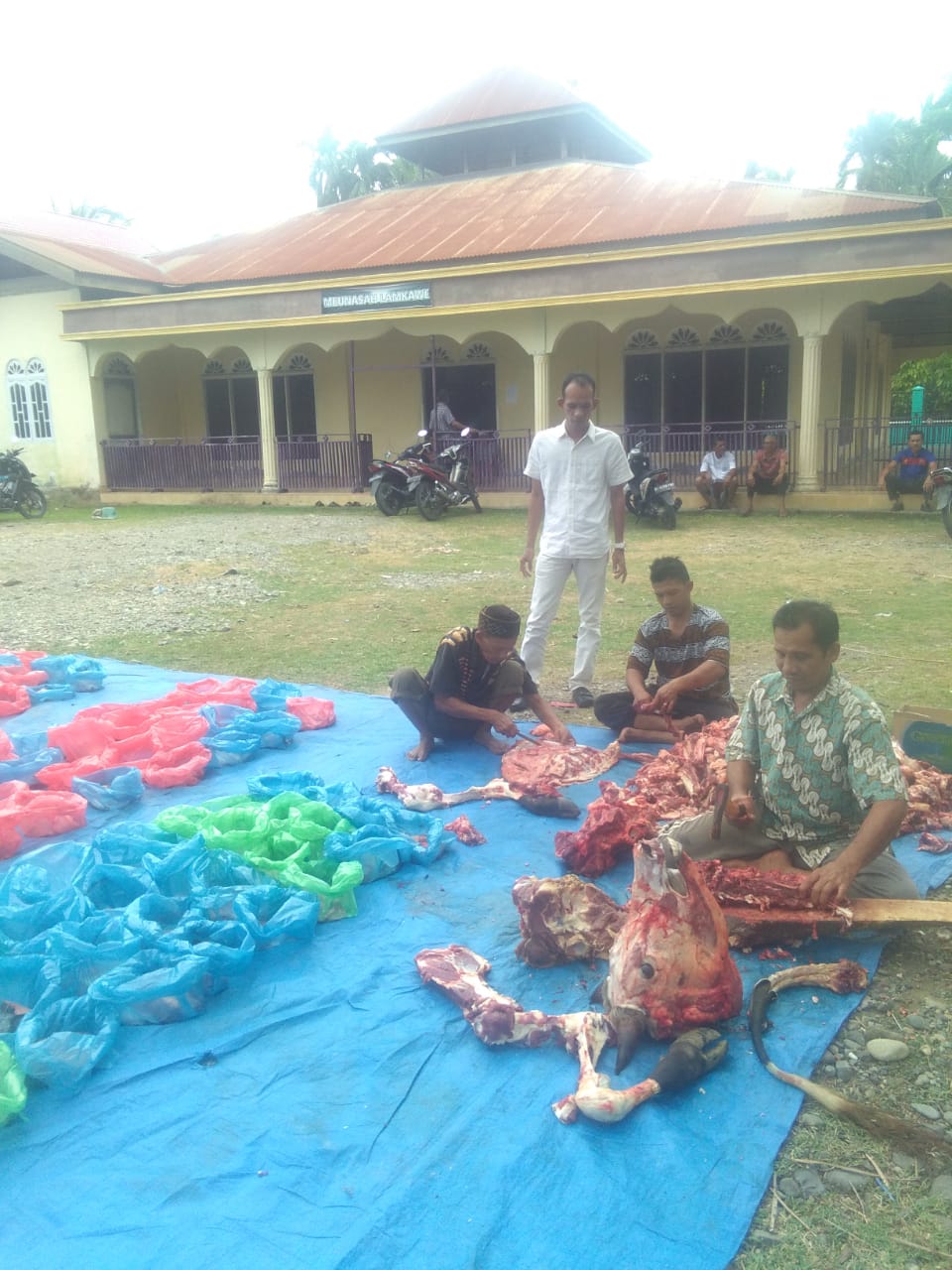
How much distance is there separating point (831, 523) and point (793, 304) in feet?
10.7

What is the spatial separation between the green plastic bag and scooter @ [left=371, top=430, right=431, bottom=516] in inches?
479

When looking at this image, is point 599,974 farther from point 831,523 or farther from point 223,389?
point 223,389

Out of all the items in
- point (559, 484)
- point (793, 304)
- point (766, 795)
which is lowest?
point (766, 795)

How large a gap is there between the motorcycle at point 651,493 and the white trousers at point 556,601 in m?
7.53

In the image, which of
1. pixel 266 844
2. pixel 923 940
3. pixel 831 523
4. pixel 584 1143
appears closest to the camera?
pixel 584 1143

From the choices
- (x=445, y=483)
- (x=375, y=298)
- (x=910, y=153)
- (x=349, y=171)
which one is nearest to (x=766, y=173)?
(x=910, y=153)

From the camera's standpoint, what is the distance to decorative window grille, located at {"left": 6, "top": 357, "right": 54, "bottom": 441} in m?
19.4

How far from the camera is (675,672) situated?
185 inches

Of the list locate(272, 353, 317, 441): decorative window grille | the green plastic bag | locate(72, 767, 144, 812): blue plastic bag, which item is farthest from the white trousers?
locate(272, 353, 317, 441): decorative window grille

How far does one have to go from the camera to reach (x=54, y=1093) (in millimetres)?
2332

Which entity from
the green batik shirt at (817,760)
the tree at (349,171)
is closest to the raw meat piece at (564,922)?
the green batik shirt at (817,760)

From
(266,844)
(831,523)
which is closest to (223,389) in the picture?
(831,523)

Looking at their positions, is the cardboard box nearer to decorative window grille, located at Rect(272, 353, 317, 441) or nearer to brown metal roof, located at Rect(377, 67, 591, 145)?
decorative window grille, located at Rect(272, 353, 317, 441)

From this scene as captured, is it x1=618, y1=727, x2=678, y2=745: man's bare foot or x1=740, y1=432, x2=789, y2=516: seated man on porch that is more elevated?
x1=740, y1=432, x2=789, y2=516: seated man on porch
